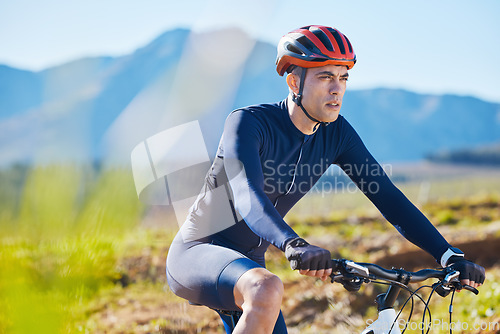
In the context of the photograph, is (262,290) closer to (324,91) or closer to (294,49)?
(324,91)

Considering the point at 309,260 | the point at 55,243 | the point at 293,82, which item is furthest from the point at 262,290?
the point at 293,82

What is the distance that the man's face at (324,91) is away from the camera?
221cm

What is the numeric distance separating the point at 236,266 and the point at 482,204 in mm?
11939

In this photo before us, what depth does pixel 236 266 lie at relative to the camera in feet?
5.77

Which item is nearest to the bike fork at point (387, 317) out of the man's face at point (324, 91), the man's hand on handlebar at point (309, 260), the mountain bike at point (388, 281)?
the mountain bike at point (388, 281)

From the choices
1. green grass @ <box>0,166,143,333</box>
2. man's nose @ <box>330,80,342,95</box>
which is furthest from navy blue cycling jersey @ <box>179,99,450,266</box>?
green grass @ <box>0,166,143,333</box>

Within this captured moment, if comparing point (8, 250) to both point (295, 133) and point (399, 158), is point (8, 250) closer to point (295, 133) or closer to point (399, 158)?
point (295, 133)

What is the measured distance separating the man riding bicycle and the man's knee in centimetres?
10

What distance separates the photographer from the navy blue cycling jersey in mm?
1979

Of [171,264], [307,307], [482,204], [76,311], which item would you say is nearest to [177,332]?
[171,264]

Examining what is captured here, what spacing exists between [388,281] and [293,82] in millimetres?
998

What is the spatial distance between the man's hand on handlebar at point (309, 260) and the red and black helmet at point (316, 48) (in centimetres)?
94

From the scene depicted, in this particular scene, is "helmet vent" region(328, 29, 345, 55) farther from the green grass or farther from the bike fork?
the green grass

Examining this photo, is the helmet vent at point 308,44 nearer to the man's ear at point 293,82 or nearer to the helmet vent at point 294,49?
the helmet vent at point 294,49
